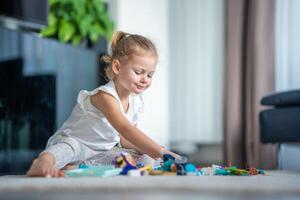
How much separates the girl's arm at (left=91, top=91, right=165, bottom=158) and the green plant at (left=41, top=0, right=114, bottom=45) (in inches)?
58.0

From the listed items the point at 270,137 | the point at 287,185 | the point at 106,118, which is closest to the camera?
the point at 287,185

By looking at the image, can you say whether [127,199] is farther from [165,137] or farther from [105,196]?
[165,137]

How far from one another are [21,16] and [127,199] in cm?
184

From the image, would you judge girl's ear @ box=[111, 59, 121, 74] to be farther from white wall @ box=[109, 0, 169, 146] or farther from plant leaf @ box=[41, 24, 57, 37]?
white wall @ box=[109, 0, 169, 146]

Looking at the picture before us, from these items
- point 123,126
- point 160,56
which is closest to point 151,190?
point 123,126

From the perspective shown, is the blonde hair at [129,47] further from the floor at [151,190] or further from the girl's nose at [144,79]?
the floor at [151,190]

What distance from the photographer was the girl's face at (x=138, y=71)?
78.4 inches

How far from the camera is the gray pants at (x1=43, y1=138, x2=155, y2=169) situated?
6.13ft

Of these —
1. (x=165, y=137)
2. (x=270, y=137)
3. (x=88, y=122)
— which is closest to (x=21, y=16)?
(x=88, y=122)

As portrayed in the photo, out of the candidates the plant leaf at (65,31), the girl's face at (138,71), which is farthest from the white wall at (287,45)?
the girl's face at (138,71)

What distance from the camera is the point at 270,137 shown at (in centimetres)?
298

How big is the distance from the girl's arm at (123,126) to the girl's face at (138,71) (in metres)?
0.08

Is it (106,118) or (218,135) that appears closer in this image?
(106,118)

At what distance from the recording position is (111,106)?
1.93 metres
